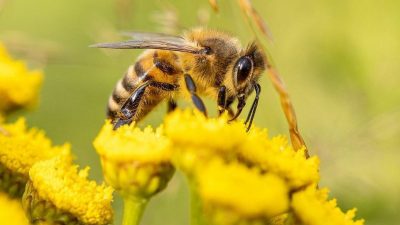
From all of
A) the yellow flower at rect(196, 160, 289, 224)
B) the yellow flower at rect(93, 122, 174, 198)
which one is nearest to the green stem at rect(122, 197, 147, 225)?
the yellow flower at rect(93, 122, 174, 198)

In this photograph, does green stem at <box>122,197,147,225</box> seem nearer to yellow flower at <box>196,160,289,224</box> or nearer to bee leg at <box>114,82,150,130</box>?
yellow flower at <box>196,160,289,224</box>

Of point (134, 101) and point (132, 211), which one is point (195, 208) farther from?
point (134, 101)

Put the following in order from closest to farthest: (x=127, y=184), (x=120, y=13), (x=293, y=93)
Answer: (x=127, y=184)
(x=120, y=13)
(x=293, y=93)

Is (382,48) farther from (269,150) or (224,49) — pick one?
(269,150)

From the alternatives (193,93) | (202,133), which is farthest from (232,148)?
(193,93)

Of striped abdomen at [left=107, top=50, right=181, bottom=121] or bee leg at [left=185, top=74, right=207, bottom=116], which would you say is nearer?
bee leg at [left=185, top=74, right=207, bottom=116]

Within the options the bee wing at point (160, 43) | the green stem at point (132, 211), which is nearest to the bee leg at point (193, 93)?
the bee wing at point (160, 43)

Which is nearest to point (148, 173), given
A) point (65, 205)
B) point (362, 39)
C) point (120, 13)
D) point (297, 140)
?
point (65, 205)
